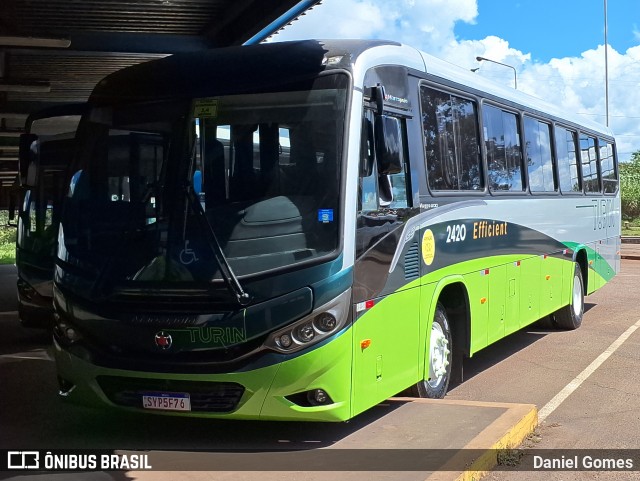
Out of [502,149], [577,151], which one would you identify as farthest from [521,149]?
[577,151]

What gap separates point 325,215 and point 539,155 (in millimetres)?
6126

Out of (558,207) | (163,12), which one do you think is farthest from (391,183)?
(163,12)

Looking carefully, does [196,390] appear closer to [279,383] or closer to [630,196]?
[279,383]

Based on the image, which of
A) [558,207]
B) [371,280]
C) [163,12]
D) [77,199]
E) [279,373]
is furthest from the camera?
[163,12]

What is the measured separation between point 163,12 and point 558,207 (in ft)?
22.7

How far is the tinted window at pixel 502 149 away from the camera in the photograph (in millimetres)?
9781

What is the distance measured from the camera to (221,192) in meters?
6.63

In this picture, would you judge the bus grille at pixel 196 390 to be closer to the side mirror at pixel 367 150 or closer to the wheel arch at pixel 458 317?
the side mirror at pixel 367 150

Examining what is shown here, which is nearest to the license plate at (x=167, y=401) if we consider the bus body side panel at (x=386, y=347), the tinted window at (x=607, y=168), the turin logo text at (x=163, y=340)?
the turin logo text at (x=163, y=340)

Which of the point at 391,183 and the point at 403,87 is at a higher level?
the point at 403,87

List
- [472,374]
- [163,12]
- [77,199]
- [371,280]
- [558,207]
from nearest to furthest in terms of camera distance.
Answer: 1. [371,280]
2. [77,199]
3. [472,374]
4. [558,207]
5. [163,12]

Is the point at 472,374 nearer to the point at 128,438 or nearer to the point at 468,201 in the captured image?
the point at 468,201

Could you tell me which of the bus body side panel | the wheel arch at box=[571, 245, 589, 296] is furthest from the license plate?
the wheel arch at box=[571, 245, 589, 296]

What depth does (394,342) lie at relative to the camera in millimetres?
7129
